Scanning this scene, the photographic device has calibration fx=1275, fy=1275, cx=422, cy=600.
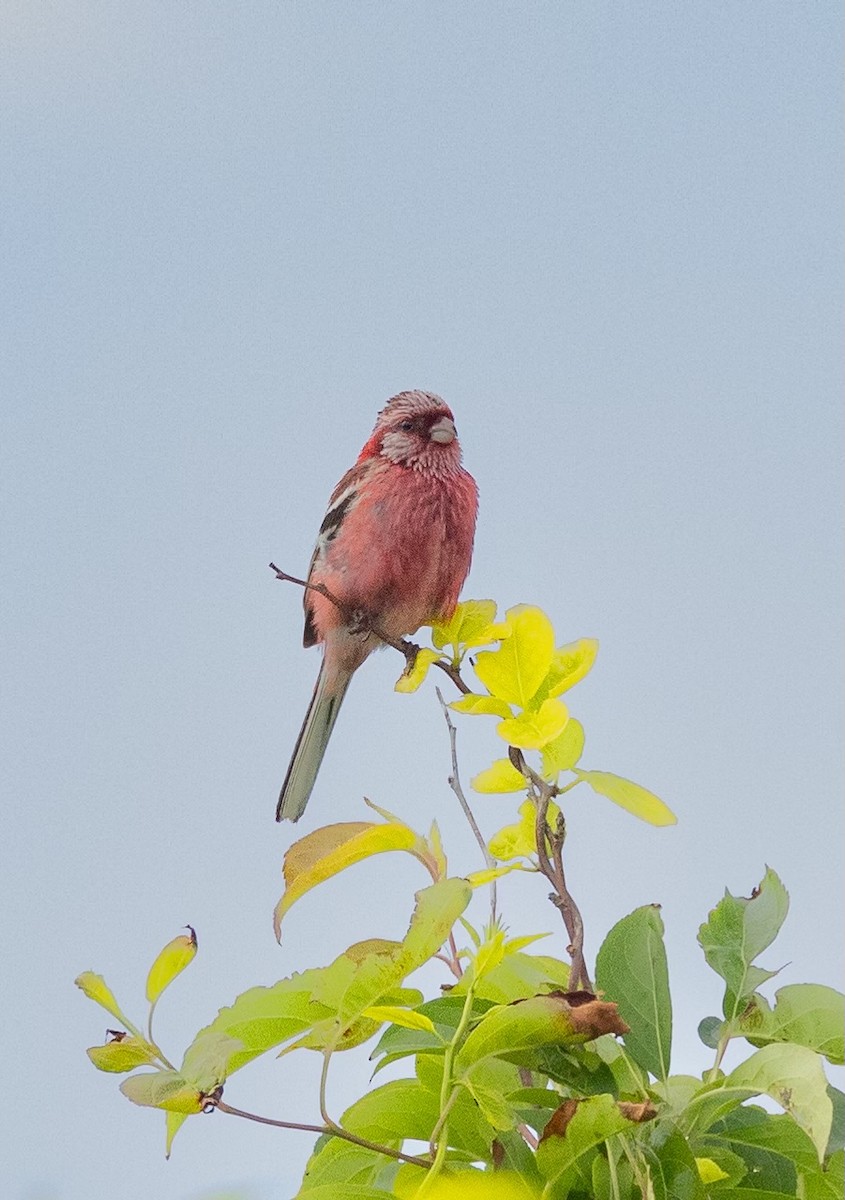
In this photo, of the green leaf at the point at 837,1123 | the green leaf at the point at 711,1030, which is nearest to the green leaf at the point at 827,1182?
the green leaf at the point at 837,1123

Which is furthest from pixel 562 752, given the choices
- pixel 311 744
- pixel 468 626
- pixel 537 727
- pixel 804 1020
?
pixel 311 744

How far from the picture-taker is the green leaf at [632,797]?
3.19ft

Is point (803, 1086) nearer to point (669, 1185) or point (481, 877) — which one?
point (669, 1185)

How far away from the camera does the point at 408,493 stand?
226 centimetres

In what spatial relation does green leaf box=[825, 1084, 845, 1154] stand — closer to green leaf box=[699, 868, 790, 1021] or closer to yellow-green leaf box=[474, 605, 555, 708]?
green leaf box=[699, 868, 790, 1021]

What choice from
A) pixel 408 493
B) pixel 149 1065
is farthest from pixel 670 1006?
pixel 408 493

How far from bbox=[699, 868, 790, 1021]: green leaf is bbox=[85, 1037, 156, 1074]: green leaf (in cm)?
45

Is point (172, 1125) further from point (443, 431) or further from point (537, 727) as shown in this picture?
point (443, 431)

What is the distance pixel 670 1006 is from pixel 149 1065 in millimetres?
399

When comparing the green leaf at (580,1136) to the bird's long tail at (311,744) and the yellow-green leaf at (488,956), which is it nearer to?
the yellow-green leaf at (488,956)

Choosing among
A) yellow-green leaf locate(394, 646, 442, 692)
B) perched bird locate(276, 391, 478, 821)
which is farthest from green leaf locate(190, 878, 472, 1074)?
perched bird locate(276, 391, 478, 821)

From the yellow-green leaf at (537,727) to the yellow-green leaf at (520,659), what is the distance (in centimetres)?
2

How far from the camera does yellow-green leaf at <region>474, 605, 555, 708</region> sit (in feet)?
3.42

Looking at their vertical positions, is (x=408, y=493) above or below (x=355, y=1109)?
above
